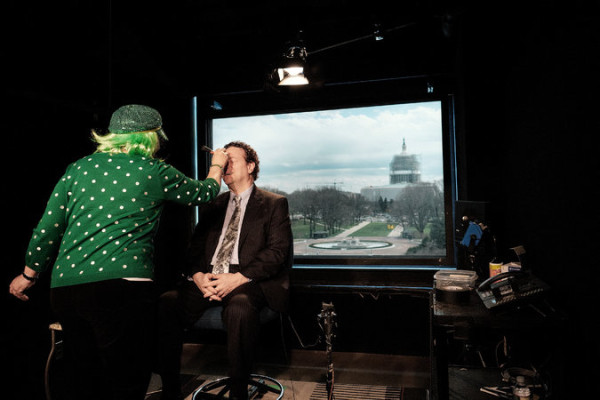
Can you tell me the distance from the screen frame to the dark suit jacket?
1044 mm

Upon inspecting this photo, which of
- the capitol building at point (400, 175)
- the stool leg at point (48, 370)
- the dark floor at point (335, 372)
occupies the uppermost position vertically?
the capitol building at point (400, 175)

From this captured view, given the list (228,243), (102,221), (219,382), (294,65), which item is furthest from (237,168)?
(219,382)

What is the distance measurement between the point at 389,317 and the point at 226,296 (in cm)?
157

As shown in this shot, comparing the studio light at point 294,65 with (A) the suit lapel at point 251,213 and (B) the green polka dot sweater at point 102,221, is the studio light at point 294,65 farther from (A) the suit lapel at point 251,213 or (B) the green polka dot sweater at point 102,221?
(B) the green polka dot sweater at point 102,221

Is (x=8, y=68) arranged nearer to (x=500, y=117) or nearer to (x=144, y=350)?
(x=144, y=350)

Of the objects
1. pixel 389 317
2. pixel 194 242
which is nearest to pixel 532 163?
pixel 389 317

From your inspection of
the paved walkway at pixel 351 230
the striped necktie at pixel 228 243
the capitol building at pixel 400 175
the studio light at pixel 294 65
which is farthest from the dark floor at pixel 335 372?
the studio light at pixel 294 65

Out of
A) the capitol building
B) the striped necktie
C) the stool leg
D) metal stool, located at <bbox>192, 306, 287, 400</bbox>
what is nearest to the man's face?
the striped necktie

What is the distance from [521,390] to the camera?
2.02 metres

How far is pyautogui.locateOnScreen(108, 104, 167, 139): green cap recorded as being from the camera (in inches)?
74.9

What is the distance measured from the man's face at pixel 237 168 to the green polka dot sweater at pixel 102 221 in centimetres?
109

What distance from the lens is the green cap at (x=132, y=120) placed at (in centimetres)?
190

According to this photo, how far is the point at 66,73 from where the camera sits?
2809 millimetres

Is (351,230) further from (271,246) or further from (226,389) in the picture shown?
(226,389)
